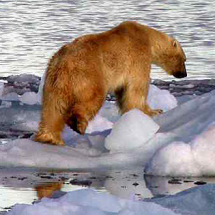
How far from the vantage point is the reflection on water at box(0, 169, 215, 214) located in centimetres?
745

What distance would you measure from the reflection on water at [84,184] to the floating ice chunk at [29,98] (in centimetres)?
375

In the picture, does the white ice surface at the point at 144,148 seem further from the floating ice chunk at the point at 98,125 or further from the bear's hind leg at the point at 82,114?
the floating ice chunk at the point at 98,125

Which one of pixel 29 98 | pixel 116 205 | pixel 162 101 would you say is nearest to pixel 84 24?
pixel 29 98

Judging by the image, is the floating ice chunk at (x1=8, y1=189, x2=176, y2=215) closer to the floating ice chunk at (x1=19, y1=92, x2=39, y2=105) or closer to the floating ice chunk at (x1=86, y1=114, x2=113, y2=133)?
the floating ice chunk at (x1=86, y1=114, x2=113, y2=133)

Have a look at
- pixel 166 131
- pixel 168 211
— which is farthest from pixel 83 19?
pixel 168 211

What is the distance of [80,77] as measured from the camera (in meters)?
9.12

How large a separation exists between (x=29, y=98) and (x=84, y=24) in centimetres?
709

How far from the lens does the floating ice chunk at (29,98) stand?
1214cm

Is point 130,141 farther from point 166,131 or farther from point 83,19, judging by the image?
point 83,19

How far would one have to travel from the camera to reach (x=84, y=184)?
7.88 meters

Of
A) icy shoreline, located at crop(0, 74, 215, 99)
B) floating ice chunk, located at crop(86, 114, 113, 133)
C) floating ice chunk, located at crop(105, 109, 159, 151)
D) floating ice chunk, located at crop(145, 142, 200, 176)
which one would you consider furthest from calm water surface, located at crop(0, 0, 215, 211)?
floating ice chunk, located at crop(86, 114, 113, 133)

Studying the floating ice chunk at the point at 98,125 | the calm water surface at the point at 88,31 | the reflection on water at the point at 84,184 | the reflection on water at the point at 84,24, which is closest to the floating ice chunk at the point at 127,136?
the reflection on water at the point at 84,184

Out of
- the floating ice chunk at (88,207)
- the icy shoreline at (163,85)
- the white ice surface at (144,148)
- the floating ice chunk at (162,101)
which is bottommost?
the icy shoreline at (163,85)

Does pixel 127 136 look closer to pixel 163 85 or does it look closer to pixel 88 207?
pixel 88 207
